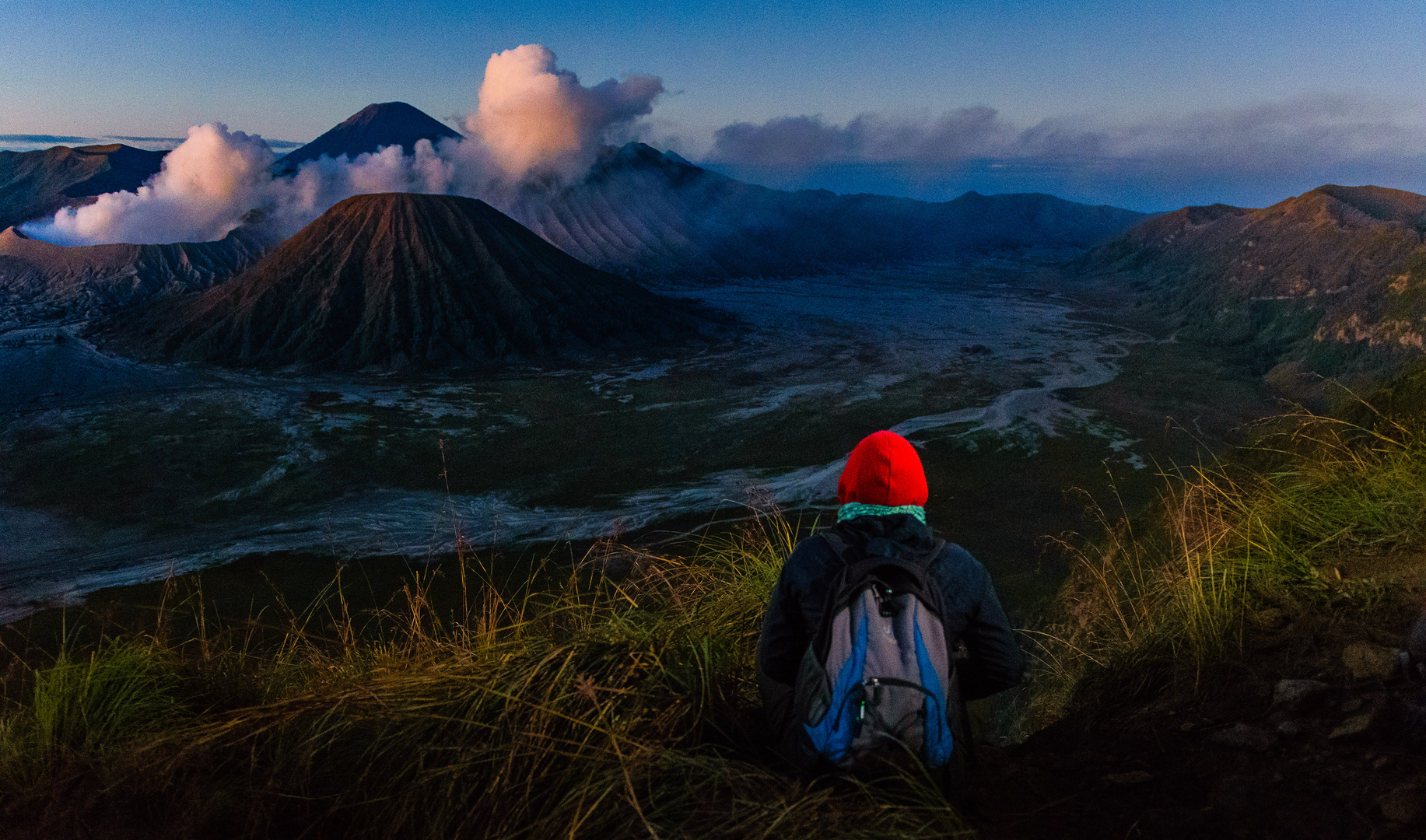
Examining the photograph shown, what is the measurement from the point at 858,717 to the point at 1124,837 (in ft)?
2.38

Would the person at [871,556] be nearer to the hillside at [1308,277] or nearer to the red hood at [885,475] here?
the red hood at [885,475]

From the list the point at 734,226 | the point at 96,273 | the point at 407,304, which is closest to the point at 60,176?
the point at 96,273

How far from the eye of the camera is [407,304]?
32.8m

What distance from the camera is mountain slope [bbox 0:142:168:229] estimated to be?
69.8 metres

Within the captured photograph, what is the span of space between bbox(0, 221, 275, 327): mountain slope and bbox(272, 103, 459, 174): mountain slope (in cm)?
4623

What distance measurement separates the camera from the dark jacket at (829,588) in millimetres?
2189

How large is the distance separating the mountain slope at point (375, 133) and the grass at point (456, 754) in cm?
9373

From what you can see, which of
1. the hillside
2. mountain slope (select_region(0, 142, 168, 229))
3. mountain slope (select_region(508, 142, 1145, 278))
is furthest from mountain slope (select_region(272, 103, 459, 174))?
the hillside

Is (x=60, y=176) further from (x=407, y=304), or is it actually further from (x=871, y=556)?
(x=871, y=556)

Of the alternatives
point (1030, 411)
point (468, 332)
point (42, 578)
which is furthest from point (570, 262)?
point (42, 578)

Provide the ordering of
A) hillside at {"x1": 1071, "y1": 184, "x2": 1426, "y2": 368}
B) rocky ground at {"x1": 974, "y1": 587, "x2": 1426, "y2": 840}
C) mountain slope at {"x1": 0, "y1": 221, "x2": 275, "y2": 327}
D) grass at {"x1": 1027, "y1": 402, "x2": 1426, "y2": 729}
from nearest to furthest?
rocky ground at {"x1": 974, "y1": 587, "x2": 1426, "y2": 840}
grass at {"x1": 1027, "y1": 402, "x2": 1426, "y2": 729}
hillside at {"x1": 1071, "y1": 184, "x2": 1426, "y2": 368}
mountain slope at {"x1": 0, "y1": 221, "x2": 275, "y2": 327}

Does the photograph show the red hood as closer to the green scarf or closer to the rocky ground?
the green scarf

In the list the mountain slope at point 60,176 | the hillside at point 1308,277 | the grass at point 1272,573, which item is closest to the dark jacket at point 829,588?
the grass at point 1272,573

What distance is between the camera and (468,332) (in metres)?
31.7
